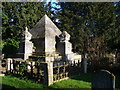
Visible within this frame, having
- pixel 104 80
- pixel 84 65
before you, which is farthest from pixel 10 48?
pixel 104 80

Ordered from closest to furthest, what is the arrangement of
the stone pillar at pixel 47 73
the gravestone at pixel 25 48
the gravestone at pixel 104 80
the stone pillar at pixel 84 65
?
the gravestone at pixel 104 80 → the stone pillar at pixel 47 73 → the stone pillar at pixel 84 65 → the gravestone at pixel 25 48

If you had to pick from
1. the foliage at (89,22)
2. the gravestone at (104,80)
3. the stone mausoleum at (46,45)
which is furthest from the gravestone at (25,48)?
the foliage at (89,22)

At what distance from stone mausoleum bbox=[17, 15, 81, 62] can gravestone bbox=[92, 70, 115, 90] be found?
25.0 ft

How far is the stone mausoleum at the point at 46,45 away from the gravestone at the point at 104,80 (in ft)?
25.0

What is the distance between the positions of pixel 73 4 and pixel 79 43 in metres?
8.33

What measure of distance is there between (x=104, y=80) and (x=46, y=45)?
406 inches

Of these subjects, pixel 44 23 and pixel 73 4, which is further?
pixel 73 4

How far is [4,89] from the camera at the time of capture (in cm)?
676

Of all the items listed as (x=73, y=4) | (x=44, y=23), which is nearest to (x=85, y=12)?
(x=73, y=4)

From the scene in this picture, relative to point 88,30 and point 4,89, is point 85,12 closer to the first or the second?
point 88,30

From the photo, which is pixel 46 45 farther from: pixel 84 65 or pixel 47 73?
pixel 47 73

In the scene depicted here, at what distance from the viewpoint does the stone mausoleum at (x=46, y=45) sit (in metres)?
13.2

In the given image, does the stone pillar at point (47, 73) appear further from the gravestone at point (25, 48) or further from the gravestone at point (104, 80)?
the gravestone at point (25, 48)

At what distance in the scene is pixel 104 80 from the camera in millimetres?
4723
